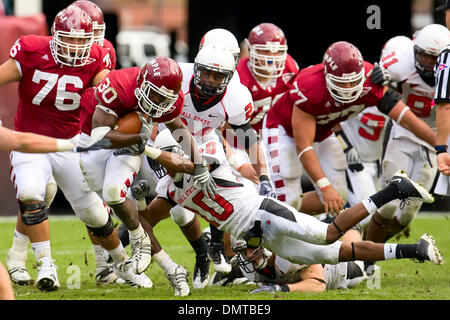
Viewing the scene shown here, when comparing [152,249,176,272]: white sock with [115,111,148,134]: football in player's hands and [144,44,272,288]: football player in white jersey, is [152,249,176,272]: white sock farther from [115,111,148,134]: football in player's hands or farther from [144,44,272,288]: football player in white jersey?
[115,111,148,134]: football in player's hands

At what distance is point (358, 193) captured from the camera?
731cm

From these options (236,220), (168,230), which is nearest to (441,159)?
(236,220)

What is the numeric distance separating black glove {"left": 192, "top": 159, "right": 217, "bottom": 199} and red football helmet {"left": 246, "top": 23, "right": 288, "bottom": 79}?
214 cm

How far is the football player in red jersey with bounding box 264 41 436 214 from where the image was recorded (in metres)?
6.38

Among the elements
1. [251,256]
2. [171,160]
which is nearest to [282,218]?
[251,256]

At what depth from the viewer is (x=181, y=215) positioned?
6098 millimetres

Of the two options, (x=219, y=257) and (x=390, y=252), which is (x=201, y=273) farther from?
(x=390, y=252)

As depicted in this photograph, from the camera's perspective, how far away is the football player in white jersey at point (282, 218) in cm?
528

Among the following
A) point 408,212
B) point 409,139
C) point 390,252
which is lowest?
point 408,212

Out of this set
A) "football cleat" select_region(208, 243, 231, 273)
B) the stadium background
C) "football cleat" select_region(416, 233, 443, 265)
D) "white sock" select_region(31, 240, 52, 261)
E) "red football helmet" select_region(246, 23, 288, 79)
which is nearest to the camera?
"football cleat" select_region(416, 233, 443, 265)

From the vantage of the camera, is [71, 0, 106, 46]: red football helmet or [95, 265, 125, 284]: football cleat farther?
[71, 0, 106, 46]: red football helmet

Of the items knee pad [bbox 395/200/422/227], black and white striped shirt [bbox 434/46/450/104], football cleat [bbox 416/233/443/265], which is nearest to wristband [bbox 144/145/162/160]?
football cleat [bbox 416/233/443/265]

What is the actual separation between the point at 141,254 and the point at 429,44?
2747 mm

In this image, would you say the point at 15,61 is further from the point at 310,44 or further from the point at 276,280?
the point at 310,44
